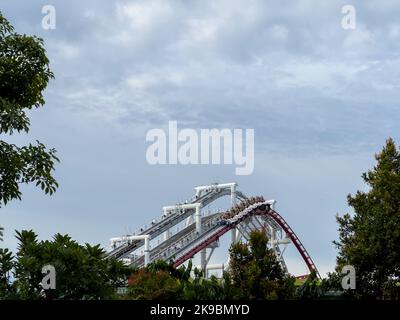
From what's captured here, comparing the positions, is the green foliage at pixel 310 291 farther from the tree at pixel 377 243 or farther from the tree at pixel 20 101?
the tree at pixel 20 101

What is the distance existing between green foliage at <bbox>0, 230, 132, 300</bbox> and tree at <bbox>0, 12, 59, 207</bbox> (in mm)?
1693

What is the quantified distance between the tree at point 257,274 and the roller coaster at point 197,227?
107 feet

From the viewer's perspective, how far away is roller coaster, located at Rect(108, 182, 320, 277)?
228 ft

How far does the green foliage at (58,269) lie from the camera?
14.1 meters

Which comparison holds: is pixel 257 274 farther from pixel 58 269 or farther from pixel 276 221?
pixel 276 221

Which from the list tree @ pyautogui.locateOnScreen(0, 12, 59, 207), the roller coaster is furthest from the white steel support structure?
tree @ pyautogui.locateOnScreen(0, 12, 59, 207)

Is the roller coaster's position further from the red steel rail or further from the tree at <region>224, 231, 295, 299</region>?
the tree at <region>224, 231, 295, 299</region>

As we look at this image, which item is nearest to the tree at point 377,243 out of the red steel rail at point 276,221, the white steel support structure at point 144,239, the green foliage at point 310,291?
the green foliage at point 310,291

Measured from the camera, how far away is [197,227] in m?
72.7

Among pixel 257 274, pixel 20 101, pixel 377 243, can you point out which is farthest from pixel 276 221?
pixel 20 101

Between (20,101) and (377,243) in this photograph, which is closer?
(20,101)

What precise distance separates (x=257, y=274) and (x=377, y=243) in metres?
7.45

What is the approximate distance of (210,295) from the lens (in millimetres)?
26375
